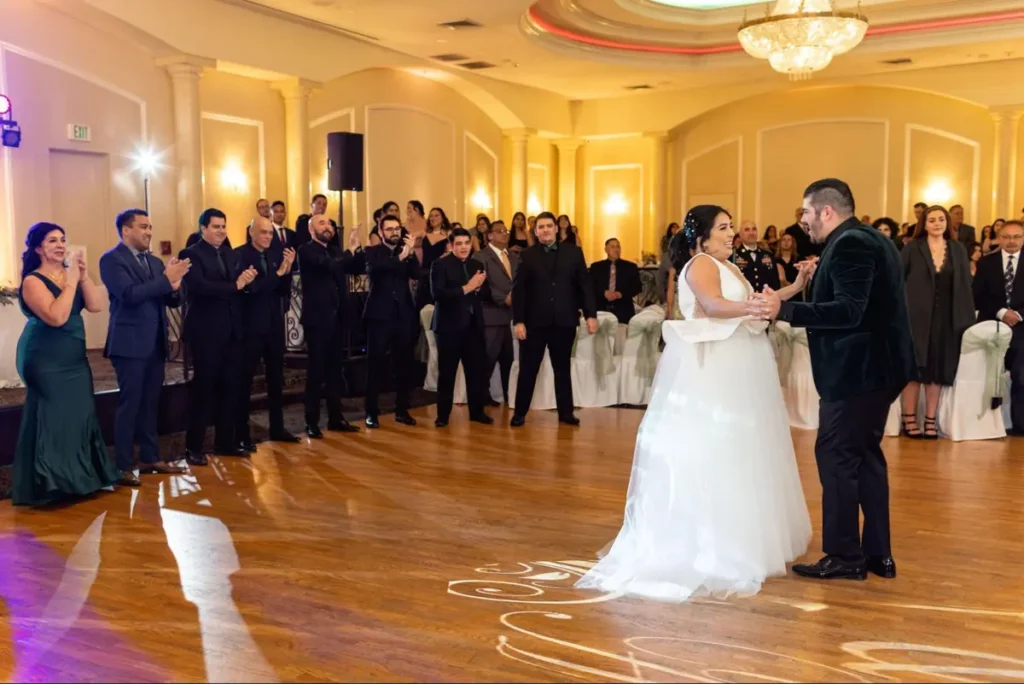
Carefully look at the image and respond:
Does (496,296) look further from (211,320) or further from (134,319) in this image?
(134,319)

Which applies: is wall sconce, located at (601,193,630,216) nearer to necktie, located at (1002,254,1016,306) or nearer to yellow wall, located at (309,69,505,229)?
yellow wall, located at (309,69,505,229)

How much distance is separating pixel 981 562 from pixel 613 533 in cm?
152

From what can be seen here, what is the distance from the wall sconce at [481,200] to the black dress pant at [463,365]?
7.74 metres

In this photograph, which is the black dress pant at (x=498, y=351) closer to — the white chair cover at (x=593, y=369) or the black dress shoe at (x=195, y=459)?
the white chair cover at (x=593, y=369)

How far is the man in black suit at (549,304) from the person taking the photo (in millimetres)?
6848

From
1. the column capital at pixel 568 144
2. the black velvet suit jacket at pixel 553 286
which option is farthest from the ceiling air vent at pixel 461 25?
the column capital at pixel 568 144

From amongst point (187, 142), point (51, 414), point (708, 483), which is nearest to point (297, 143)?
point (187, 142)

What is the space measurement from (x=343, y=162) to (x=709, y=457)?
21.5 feet

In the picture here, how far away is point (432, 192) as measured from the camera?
541 inches

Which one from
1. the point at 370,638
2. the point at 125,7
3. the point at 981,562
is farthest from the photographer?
the point at 125,7

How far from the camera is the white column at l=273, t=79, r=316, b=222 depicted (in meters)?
11.2

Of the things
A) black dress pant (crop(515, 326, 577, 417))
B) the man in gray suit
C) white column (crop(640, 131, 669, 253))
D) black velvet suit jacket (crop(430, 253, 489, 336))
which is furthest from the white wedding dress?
white column (crop(640, 131, 669, 253))

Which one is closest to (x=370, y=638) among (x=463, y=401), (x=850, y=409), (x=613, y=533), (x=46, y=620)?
(x=46, y=620)

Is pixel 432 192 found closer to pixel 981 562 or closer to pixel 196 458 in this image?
pixel 196 458
